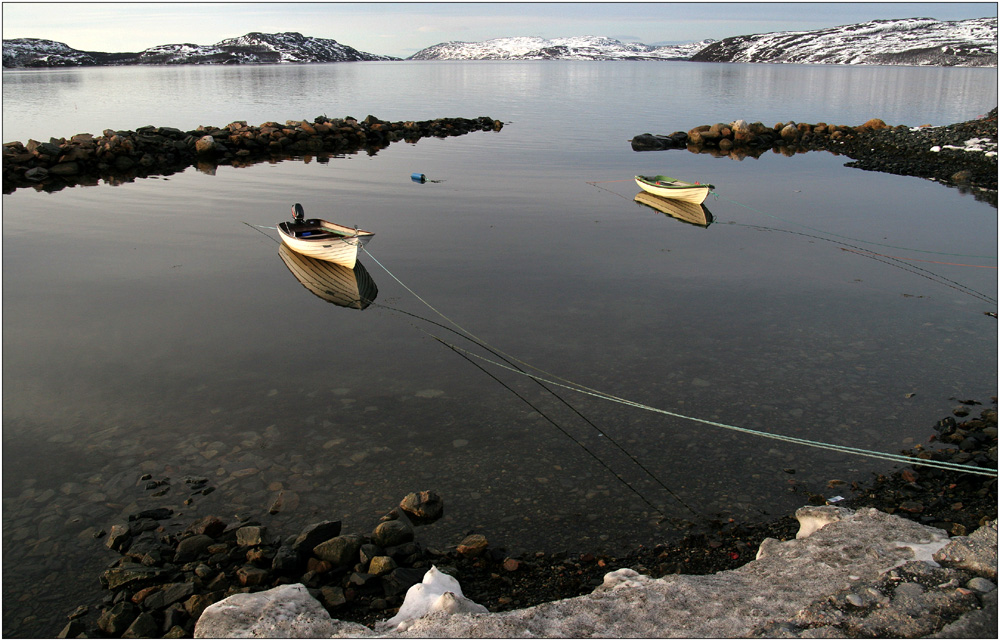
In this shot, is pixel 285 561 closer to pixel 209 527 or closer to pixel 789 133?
pixel 209 527

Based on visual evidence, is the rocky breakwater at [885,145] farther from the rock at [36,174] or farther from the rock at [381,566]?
the rock at [36,174]

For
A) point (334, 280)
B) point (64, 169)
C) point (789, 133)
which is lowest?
point (334, 280)

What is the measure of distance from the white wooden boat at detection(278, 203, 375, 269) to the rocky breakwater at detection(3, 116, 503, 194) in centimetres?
2020

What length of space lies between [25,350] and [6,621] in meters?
8.43

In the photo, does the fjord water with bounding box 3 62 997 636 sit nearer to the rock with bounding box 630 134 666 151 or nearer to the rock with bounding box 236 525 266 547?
the rock with bounding box 236 525 266 547

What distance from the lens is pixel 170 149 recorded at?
40.1m

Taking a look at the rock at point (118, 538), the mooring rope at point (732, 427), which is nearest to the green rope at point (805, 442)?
the mooring rope at point (732, 427)

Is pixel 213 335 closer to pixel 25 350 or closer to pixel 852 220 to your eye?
pixel 25 350

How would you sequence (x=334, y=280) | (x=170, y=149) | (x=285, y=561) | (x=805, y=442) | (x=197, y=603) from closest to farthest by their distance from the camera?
(x=197, y=603)
(x=285, y=561)
(x=805, y=442)
(x=334, y=280)
(x=170, y=149)

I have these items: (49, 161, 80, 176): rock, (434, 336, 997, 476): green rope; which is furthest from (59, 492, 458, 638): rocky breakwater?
Answer: (49, 161, 80, 176): rock

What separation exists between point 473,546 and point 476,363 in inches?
221

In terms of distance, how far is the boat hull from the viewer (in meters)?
18.0

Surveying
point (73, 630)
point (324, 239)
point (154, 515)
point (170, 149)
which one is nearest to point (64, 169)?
point (170, 149)

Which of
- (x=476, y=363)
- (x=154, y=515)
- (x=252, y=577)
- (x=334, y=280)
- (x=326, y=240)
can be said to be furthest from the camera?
(x=326, y=240)
